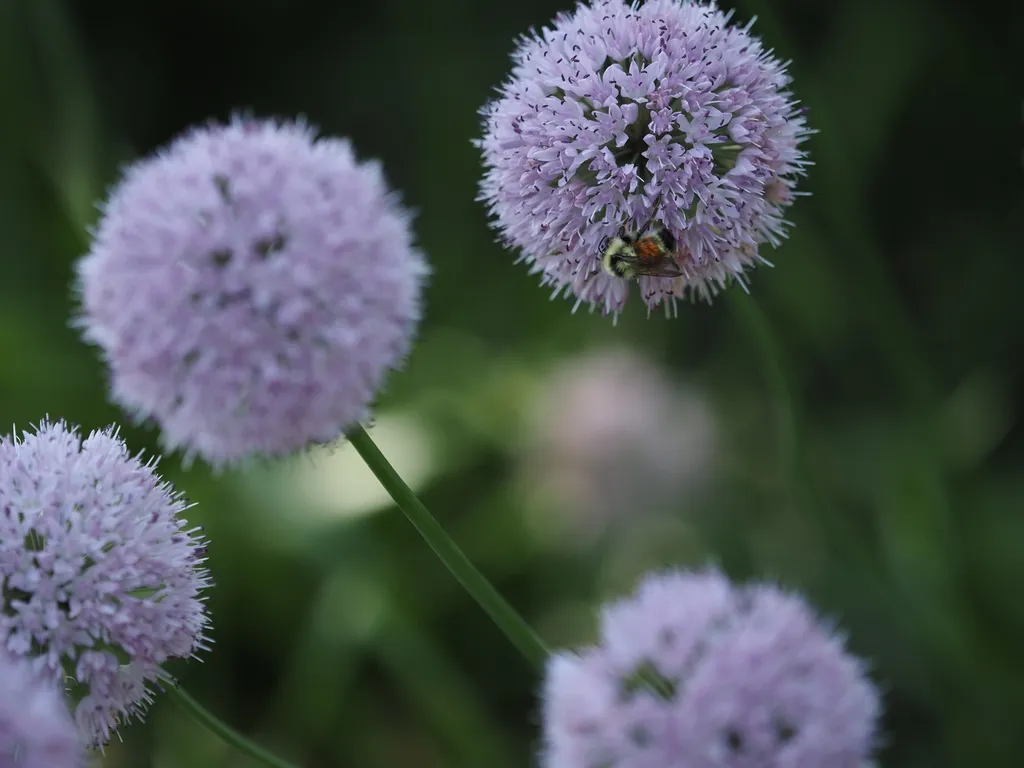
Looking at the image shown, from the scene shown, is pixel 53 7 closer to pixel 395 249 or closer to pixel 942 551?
pixel 395 249

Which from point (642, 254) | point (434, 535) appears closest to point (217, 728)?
point (434, 535)

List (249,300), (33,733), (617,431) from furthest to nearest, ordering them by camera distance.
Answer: (617,431) < (249,300) < (33,733)

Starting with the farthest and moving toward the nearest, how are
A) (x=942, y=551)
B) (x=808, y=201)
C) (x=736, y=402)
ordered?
1. (x=736, y=402)
2. (x=808, y=201)
3. (x=942, y=551)

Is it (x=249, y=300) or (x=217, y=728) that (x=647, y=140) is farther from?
(x=217, y=728)

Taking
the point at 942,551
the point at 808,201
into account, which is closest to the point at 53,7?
the point at 808,201

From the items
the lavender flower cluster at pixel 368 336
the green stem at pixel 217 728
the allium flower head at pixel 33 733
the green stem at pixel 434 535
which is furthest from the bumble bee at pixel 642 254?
the allium flower head at pixel 33 733

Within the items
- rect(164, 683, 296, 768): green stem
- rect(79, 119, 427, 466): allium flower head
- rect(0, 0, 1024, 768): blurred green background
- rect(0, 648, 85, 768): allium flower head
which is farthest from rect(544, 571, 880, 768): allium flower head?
rect(0, 0, 1024, 768): blurred green background

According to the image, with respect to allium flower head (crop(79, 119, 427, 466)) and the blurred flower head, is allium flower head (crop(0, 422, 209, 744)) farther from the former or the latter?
the blurred flower head
